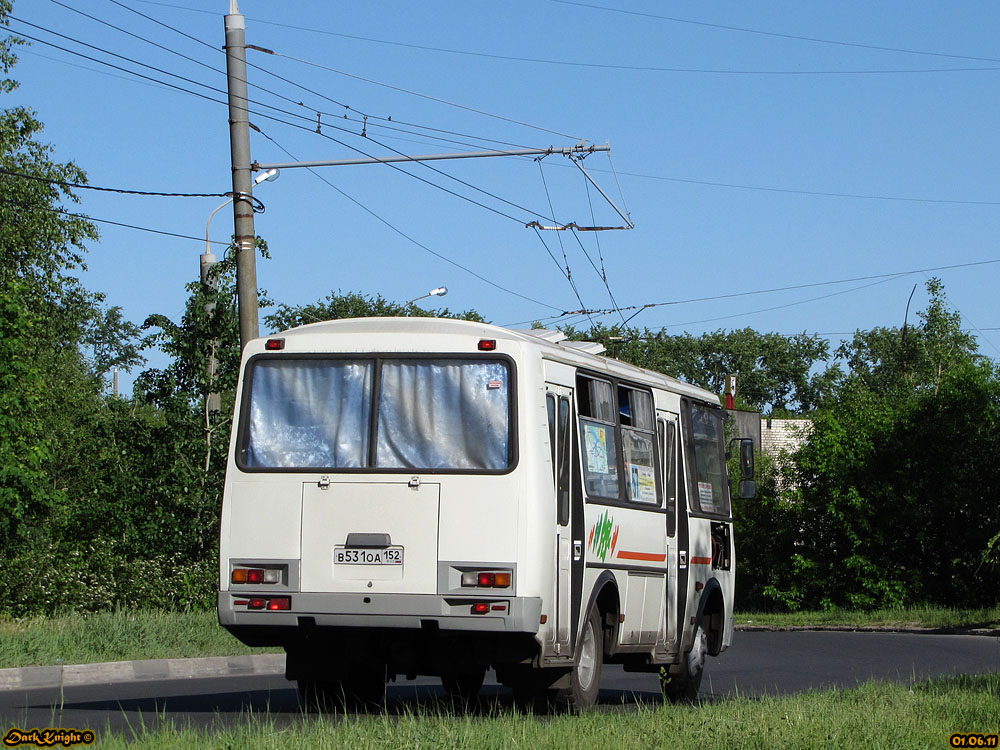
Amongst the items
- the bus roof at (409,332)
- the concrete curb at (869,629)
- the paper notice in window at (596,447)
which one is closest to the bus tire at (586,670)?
the paper notice in window at (596,447)

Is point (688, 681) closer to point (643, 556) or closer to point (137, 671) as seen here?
point (643, 556)

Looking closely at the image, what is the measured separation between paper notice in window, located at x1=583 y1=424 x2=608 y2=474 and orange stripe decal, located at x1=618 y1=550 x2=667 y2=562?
2.56ft

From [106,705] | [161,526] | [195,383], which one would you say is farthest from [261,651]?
[106,705]

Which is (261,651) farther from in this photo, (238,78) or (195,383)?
(238,78)

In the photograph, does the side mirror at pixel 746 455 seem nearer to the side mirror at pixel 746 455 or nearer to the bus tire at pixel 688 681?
the side mirror at pixel 746 455

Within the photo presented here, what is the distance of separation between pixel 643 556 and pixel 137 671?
6.10 m

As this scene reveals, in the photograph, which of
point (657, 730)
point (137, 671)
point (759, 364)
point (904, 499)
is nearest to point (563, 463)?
point (657, 730)

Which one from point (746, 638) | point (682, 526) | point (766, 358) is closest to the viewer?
point (682, 526)

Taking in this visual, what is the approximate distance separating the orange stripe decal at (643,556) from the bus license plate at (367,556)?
2.46 meters

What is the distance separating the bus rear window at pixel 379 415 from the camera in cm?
1099

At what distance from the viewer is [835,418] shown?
123 ft

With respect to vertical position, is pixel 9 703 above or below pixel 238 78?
below

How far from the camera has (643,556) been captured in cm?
1309

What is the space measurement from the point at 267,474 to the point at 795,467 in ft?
93.7
